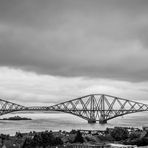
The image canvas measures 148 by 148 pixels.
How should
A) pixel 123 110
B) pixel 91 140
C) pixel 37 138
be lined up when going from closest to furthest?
pixel 37 138
pixel 91 140
pixel 123 110

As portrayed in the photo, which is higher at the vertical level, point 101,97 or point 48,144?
point 101,97

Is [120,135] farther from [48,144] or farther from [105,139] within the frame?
[48,144]

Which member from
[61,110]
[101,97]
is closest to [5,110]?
[61,110]

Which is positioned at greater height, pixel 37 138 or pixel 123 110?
→ pixel 123 110

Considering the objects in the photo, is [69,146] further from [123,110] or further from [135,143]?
[123,110]

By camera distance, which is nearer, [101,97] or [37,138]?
[37,138]

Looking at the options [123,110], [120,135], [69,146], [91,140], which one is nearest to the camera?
[69,146]

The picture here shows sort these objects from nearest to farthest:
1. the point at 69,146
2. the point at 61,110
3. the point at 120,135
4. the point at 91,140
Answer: the point at 69,146, the point at 91,140, the point at 120,135, the point at 61,110

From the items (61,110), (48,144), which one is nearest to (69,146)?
(48,144)

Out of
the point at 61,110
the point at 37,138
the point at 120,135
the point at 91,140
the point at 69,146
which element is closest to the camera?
the point at 69,146
